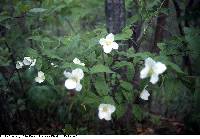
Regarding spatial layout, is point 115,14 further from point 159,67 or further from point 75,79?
point 159,67

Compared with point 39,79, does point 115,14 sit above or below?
above

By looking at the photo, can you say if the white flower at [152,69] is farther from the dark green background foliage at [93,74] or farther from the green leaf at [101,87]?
the green leaf at [101,87]

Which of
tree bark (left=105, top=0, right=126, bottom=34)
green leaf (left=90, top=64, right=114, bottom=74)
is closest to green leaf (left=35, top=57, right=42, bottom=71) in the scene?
green leaf (left=90, top=64, right=114, bottom=74)

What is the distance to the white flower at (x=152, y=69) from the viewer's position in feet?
6.46

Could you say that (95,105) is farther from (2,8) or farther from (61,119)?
(2,8)

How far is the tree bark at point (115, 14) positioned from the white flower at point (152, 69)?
958mm

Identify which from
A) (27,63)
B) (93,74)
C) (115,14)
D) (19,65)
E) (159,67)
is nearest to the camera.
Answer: (159,67)

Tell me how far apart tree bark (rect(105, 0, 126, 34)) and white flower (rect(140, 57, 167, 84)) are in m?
0.96

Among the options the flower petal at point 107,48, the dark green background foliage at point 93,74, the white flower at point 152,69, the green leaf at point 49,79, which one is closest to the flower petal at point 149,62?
the white flower at point 152,69

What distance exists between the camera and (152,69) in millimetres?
2004

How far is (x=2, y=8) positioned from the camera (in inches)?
143

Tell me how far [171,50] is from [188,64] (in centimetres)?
152

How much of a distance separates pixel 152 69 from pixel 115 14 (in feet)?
3.28

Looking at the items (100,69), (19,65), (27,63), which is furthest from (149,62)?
(19,65)
